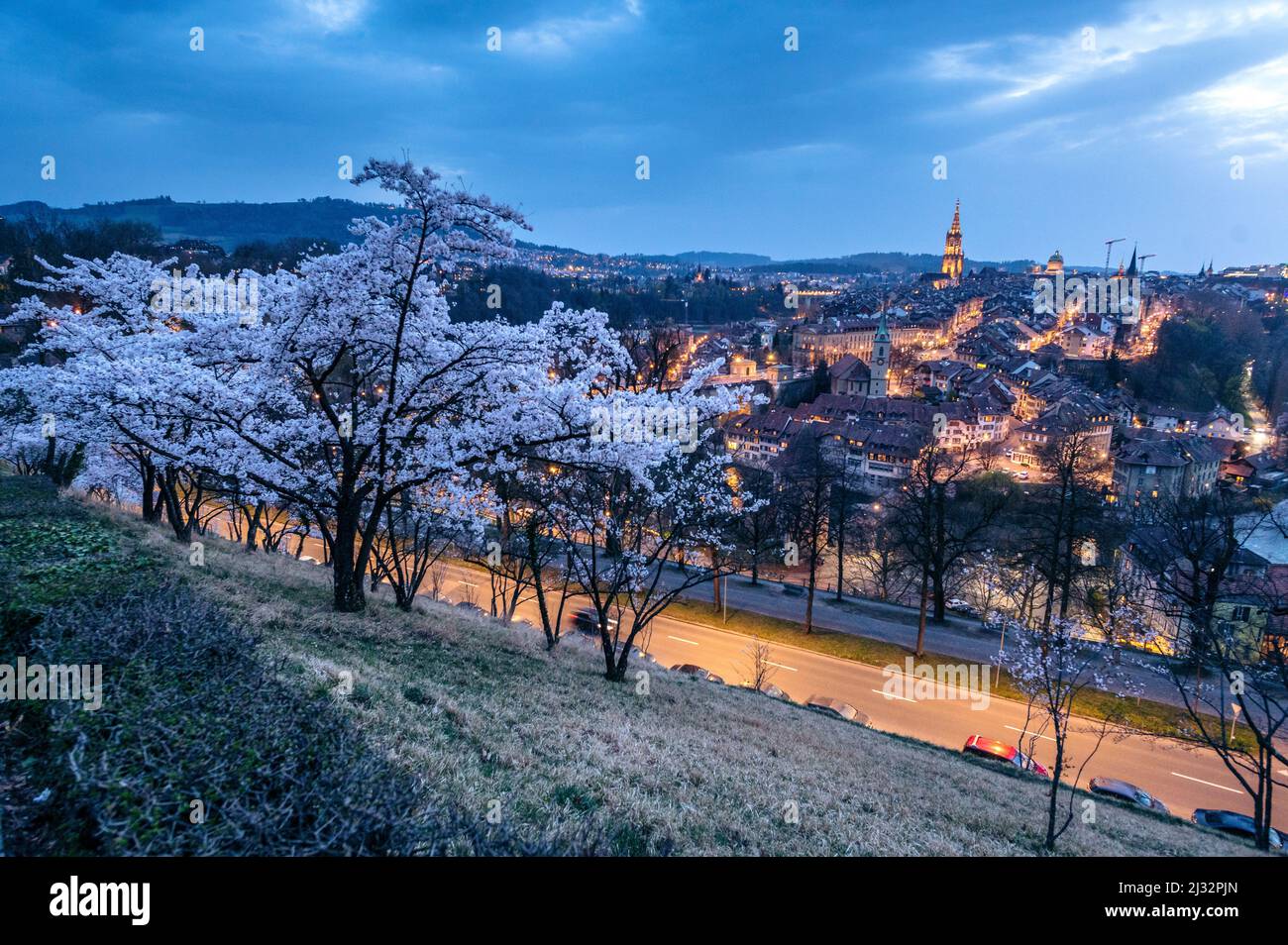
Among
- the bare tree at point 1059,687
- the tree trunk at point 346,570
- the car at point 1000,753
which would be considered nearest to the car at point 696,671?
the car at point 1000,753

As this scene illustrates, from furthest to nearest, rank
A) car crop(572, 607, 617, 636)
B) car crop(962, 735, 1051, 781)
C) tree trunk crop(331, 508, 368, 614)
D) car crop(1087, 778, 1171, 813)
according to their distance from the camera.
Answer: car crop(572, 607, 617, 636) → car crop(962, 735, 1051, 781) → car crop(1087, 778, 1171, 813) → tree trunk crop(331, 508, 368, 614)

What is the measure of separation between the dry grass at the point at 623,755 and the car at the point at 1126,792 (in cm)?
155


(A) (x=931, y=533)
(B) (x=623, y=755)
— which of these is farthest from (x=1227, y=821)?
(B) (x=623, y=755)

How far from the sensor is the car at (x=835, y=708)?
63.9 ft

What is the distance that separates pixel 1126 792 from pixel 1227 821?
6.55 ft

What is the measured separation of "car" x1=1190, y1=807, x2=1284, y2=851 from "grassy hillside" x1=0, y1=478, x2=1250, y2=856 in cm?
215

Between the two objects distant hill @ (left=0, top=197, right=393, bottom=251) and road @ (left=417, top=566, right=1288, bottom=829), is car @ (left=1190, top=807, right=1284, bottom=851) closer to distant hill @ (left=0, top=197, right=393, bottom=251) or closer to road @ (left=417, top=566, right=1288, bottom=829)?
road @ (left=417, top=566, right=1288, bottom=829)

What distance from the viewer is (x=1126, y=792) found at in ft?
53.9

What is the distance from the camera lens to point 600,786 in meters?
6.85

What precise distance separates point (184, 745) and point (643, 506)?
1231 centimetres

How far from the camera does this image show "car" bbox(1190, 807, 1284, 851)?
49.4 ft

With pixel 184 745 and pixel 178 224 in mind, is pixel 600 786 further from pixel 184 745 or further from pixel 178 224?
pixel 178 224

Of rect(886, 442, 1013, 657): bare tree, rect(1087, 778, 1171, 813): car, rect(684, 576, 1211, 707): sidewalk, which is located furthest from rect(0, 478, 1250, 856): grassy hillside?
rect(886, 442, 1013, 657): bare tree

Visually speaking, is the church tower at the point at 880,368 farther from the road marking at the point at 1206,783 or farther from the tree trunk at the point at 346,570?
the tree trunk at the point at 346,570
